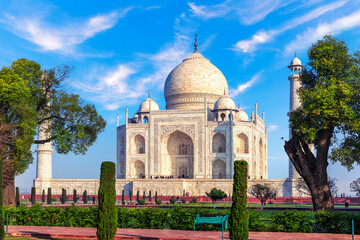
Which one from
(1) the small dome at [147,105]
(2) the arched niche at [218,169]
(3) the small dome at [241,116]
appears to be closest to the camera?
(2) the arched niche at [218,169]

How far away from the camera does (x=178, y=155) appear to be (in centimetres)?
4416

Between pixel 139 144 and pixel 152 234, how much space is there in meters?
31.8

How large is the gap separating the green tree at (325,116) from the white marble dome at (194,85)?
2770cm

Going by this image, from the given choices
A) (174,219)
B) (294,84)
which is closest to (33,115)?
(174,219)

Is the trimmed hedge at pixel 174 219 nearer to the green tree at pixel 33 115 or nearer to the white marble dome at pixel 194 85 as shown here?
the green tree at pixel 33 115

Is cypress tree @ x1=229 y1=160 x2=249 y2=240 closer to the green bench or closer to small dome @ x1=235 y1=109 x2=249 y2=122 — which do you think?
the green bench

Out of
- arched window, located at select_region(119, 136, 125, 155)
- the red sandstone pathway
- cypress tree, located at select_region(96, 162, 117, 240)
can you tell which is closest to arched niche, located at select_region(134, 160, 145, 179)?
arched window, located at select_region(119, 136, 125, 155)

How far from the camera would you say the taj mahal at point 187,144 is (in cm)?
3834

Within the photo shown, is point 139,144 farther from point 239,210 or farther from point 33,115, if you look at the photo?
point 239,210

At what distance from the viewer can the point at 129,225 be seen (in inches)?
564

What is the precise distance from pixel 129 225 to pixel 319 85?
9142 mm

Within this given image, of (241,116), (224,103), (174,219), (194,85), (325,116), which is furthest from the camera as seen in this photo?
(194,85)

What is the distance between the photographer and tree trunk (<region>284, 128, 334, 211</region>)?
54.5 feet

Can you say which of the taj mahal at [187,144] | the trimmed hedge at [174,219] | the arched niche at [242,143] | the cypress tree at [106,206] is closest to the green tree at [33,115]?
the trimmed hedge at [174,219]
